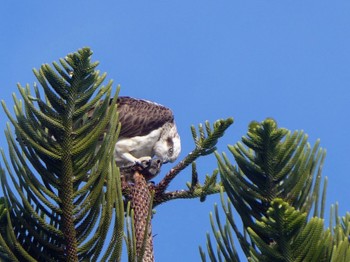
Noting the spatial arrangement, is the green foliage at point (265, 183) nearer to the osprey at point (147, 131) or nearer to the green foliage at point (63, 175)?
the green foliage at point (63, 175)

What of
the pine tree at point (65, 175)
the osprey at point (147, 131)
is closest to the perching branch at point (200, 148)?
the pine tree at point (65, 175)

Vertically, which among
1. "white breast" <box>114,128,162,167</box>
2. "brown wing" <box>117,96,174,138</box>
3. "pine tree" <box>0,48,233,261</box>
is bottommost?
"pine tree" <box>0,48,233,261</box>

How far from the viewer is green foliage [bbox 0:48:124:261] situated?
6855mm

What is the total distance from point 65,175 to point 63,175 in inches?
0.6

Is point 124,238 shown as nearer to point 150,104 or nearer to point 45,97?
point 45,97

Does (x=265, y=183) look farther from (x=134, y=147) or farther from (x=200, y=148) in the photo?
(x=134, y=147)

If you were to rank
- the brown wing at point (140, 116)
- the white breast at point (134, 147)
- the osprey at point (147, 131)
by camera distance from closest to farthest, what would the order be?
the white breast at point (134, 147), the osprey at point (147, 131), the brown wing at point (140, 116)

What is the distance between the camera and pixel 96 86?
7.34 meters

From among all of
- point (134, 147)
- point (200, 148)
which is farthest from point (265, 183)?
point (134, 147)

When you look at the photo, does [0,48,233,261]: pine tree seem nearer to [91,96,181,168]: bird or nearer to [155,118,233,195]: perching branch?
[155,118,233,195]: perching branch

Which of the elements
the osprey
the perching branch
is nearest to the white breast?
the osprey

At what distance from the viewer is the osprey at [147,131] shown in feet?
37.9

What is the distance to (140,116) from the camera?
39.7ft

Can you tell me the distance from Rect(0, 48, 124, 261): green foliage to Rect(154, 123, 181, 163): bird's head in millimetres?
4529
